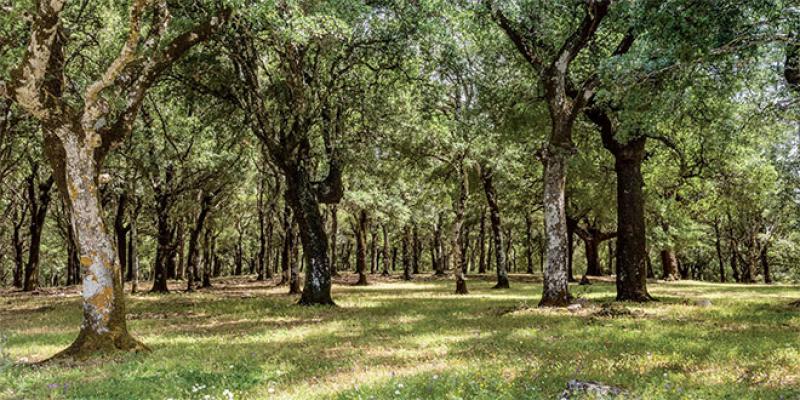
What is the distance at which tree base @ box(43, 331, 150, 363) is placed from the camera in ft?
36.1

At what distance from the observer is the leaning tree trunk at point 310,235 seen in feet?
73.3

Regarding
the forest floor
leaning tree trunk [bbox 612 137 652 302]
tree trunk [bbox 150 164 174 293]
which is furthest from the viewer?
tree trunk [bbox 150 164 174 293]

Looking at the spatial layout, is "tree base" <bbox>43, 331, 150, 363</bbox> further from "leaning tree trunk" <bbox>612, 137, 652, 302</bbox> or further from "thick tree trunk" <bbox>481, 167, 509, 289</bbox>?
"thick tree trunk" <bbox>481, 167, 509, 289</bbox>

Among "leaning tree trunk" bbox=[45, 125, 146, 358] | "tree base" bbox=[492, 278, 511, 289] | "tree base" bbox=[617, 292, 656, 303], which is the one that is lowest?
"tree base" bbox=[492, 278, 511, 289]

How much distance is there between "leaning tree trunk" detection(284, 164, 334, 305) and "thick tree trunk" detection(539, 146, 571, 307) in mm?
9445

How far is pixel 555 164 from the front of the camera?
19109mm

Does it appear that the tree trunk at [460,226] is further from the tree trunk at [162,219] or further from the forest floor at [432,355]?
the tree trunk at [162,219]

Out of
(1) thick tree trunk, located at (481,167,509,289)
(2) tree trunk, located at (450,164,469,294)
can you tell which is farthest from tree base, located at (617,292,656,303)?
(1) thick tree trunk, located at (481,167,509,289)

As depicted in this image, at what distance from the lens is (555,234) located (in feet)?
61.1

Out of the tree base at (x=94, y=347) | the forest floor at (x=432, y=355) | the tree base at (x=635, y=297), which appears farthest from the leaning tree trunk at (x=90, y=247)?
the tree base at (x=635, y=297)

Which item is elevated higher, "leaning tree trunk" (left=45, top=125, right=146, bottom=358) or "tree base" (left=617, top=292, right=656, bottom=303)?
"leaning tree trunk" (left=45, top=125, right=146, bottom=358)

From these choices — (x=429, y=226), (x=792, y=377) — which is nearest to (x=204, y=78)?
(x=792, y=377)

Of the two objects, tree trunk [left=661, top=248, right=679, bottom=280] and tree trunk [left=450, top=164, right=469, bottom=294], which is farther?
tree trunk [left=661, top=248, right=679, bottom=280]

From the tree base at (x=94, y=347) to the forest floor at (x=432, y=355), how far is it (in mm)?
574
